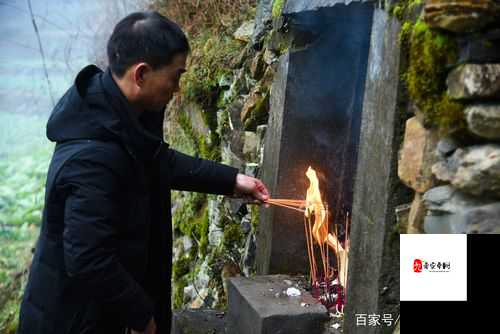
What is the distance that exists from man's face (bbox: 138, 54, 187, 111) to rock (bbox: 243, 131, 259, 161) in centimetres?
200

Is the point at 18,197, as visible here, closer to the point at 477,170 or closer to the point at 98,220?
the point at 98,220

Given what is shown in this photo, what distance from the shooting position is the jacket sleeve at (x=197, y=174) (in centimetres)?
300

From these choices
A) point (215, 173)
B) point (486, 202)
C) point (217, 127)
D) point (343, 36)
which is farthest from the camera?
point (217, 127)

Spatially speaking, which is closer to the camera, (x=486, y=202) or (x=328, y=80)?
(x=486, y=202)

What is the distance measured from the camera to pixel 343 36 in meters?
3.46

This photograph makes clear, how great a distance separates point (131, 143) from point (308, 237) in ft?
5.78

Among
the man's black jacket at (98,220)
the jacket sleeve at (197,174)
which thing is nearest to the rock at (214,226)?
the jacket sleeve at (197,174)

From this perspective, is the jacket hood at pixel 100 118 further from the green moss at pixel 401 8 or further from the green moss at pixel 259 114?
the green moss at pixel 259 114

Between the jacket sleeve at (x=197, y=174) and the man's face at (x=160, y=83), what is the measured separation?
53 centimetres

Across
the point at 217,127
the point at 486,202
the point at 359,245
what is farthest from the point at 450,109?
the point at 217,127

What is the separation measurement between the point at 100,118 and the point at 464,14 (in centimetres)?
139

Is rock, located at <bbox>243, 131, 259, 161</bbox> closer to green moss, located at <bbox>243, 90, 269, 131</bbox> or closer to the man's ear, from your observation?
green moss, located at <bbox>243, 90, 269, 131</bbox>

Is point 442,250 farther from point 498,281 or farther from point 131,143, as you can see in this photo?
point 131,143

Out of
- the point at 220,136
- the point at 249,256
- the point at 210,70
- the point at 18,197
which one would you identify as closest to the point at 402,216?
the point at 249,256
